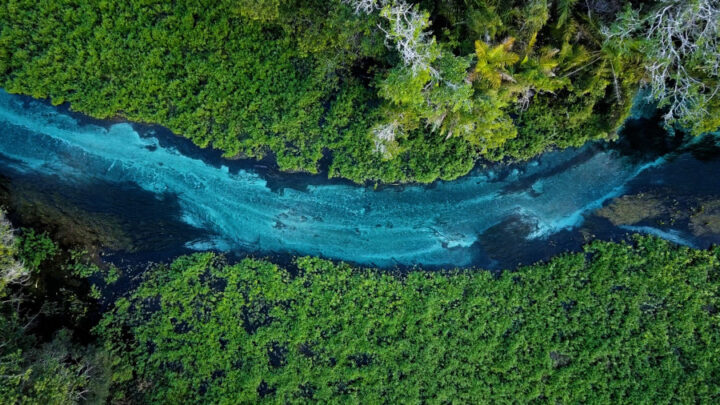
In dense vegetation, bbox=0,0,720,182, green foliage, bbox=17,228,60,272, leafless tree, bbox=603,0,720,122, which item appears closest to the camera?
leafless tree, bbox=603,0,720,122

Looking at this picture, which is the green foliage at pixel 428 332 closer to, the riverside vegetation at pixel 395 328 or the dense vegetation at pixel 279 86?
the riverside vegetation at pixel 395 328

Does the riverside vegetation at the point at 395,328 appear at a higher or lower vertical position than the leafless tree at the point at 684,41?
lower

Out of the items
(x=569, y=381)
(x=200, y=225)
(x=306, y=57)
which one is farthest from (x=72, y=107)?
(x=569, y=381)

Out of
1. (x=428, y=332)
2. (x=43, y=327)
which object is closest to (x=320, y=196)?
(x=428, y=332)

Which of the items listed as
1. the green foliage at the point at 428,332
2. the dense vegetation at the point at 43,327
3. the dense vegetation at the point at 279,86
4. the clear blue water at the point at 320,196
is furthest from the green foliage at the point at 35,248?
the dense vegetation at the point at 279,86

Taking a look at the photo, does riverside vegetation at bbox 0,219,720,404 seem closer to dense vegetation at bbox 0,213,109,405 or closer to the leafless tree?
dense vegetation at bbox 0,213,109,405

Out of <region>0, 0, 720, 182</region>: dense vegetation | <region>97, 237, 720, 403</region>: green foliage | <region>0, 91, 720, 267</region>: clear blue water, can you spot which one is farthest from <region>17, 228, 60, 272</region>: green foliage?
<region>0, 0, 720, 182</region>: dense vegetation

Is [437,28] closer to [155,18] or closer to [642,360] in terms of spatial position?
[155,18]

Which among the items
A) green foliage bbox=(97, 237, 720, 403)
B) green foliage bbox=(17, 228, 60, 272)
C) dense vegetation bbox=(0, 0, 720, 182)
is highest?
dense vegetation bbox=(0, 0, 720, 182)
